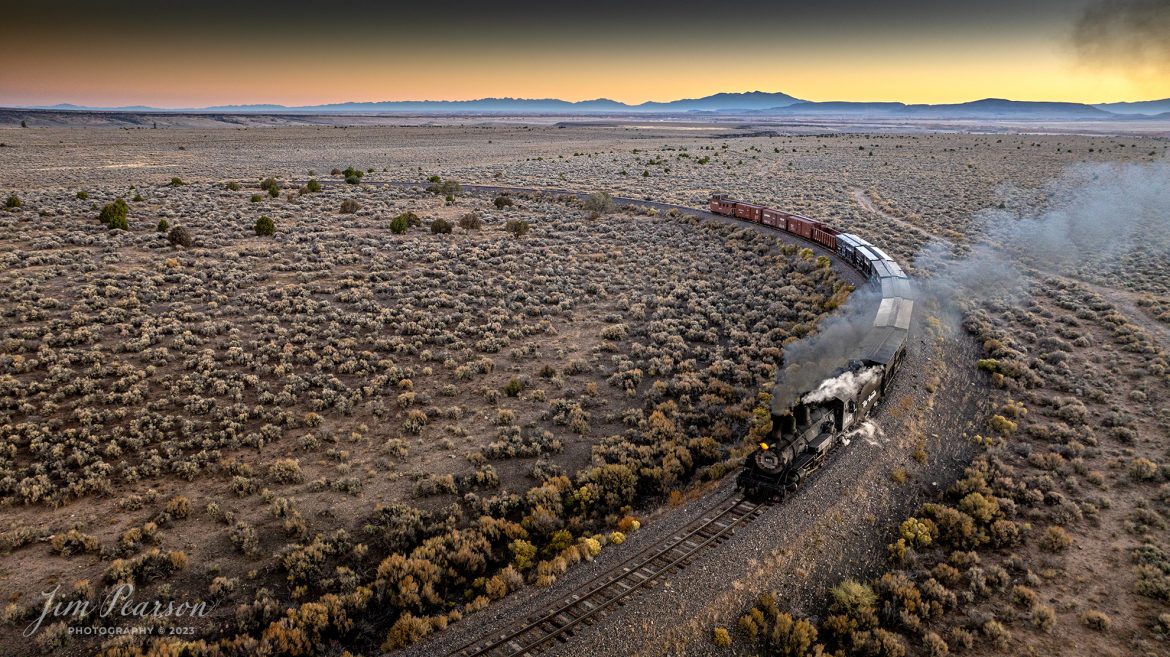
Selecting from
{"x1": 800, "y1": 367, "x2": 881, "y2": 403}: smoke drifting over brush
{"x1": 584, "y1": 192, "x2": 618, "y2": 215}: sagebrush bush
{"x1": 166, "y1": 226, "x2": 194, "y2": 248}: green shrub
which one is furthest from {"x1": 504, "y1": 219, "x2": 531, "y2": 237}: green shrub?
{"x1": 800, "y1": 367, "x2": 881, "y2": 403}: smoke drifting over brush

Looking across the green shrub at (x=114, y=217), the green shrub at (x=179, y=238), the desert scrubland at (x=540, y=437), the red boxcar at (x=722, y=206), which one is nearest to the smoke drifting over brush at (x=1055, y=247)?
the desert scrubland at (x=540, y=437)

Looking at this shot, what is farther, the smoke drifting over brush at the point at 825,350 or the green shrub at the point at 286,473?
the smoke drifting over brush at the point at 825,350

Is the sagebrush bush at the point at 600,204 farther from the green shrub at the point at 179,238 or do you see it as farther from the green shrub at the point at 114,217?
the green shrub at the point at 114,217

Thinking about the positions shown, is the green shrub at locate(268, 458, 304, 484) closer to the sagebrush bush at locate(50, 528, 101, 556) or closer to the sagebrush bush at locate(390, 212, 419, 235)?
the sagebrush bush at locate(50, 528, 101, 556)

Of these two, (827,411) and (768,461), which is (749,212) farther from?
(768,461)

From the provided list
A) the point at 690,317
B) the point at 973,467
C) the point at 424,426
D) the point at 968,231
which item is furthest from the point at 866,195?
Answer: the point at 424,426
